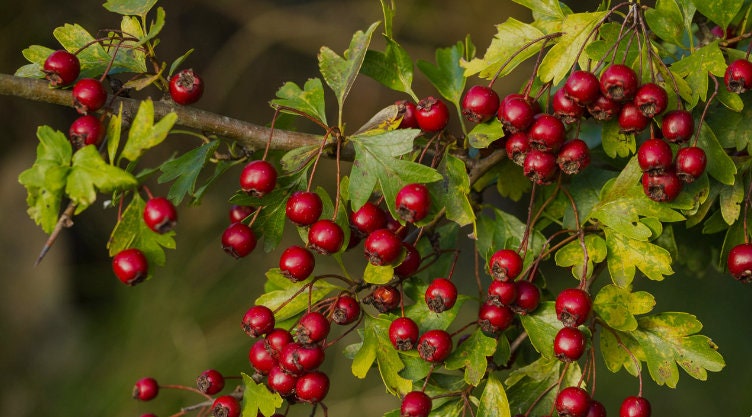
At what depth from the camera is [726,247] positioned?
0.91m

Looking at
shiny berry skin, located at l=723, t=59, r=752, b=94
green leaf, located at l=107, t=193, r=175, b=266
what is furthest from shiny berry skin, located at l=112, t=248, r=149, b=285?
shiny berry skin, located at l=723, t=59, r=752, b=94

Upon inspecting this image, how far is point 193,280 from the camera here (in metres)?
2.81

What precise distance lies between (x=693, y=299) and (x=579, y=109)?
153 cm

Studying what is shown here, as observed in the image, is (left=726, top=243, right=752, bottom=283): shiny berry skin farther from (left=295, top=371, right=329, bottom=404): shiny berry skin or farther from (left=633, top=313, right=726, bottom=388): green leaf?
(left=295, top=371, right=329, bottom=404): shiny berry skin

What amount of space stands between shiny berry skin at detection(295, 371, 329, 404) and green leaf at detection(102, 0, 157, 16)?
0.47 meters

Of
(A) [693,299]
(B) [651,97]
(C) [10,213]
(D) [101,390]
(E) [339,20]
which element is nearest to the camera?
(B) [651,97]

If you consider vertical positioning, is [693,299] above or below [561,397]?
below

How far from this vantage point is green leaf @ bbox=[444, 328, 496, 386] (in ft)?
2.71

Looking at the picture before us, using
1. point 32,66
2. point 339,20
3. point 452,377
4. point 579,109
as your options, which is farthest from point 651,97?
point 339,20

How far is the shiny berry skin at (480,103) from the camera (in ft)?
2.80

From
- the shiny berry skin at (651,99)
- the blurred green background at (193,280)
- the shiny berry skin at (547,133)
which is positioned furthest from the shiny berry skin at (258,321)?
the blurred green background at (193,280)

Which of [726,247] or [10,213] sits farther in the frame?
[10,213]

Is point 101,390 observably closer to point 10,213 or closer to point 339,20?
point 10,213

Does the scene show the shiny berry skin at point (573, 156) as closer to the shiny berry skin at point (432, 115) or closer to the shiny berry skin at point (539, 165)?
the shiny berry skin at point (539, 165)
